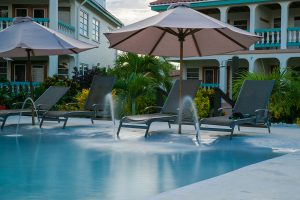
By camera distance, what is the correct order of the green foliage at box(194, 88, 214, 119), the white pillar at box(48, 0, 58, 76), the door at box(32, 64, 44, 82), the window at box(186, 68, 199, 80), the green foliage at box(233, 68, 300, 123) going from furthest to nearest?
the window at box(186, 68, 199, 80) < the door at box(32, 64, 44, 82) < the white pillar at box(48, 0, 58, 76) < the green foliage at box(194, 88, 214, 119) < the green foliage at box(233, 68, 300, 123)

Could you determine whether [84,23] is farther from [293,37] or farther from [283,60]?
[293,37]

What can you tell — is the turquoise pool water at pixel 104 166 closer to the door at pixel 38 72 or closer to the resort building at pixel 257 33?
the resort building at pixel 257 33

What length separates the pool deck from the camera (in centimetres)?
457

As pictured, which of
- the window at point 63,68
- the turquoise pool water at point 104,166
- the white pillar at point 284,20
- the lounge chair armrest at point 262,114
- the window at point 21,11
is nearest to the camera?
the turquoise pool water at point 104,166

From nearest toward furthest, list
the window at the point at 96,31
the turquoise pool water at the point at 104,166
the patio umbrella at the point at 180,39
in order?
the turquoise pool water at the point at 104,166, the patio umbrella at the point at 180,39, the window at the point at 96,31

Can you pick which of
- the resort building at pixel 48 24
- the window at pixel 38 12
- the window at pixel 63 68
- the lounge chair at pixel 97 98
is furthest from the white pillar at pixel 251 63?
the lounge chair at pixel 97 98

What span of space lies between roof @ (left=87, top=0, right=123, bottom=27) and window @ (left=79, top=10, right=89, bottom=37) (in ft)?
2.49

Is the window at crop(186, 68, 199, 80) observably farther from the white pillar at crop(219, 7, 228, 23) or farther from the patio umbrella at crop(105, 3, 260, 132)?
the patio umbrella at crop(105, 3, 260, 132)

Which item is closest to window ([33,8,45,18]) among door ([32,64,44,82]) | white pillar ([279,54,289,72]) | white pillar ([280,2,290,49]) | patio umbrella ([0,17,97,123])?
door ([32,64,44,82])

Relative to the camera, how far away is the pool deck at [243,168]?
15.0 feet

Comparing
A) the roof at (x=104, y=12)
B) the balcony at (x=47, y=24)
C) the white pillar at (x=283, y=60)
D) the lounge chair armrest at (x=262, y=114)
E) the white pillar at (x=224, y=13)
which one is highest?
the roof at (x=104, y=12)

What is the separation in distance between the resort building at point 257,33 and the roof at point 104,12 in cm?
367

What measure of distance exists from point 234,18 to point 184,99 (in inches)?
734

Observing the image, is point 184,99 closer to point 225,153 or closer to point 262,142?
point 262,142
